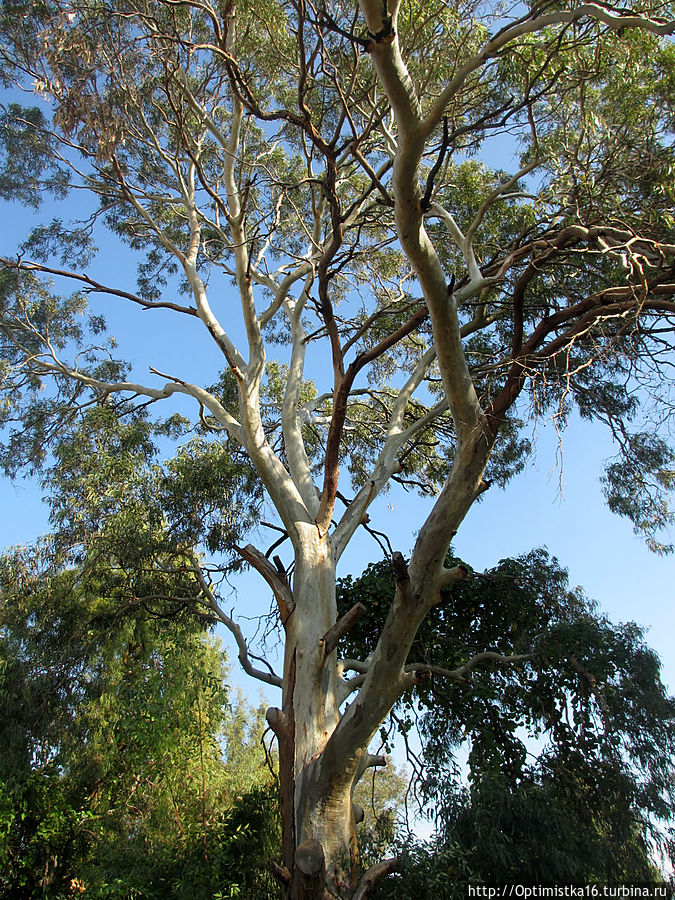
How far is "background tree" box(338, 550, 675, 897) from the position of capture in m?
4.37

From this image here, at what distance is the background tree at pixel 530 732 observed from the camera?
437cm

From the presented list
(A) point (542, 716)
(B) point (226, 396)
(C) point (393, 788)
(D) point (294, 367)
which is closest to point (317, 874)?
(A) point (542, 716)

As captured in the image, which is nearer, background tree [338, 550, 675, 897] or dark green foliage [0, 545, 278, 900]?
background tree [338, 550, 675, 897]

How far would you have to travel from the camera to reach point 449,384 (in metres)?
3.61

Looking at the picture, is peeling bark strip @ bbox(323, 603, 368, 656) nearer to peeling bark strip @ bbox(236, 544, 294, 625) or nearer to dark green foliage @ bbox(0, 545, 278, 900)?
peeling bark strip @ bbox(236, 544, 294, 625)

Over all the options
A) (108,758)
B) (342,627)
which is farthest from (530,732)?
(108,758)

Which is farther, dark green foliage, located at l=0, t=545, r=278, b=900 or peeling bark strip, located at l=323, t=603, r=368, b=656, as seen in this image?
dark green foliage, located at l=0, t=545, r=278, b=900

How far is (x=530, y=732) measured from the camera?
604cm

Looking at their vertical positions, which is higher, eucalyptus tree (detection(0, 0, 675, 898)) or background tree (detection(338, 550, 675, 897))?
eucalyptus tree (detection(0, 0, 675, 898))

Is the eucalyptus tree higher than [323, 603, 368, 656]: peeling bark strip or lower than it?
higher

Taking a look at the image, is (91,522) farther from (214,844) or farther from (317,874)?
(317,874)

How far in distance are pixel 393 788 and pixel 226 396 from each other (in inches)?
494

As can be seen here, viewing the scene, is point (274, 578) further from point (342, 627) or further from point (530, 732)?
point (530, 732)

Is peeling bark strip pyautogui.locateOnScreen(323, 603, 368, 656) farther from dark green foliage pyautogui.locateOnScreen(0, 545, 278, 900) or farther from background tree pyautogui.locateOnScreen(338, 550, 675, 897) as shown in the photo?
dark green foliage pyautogui.locateOnScreen(0, 545, 278, 900)
